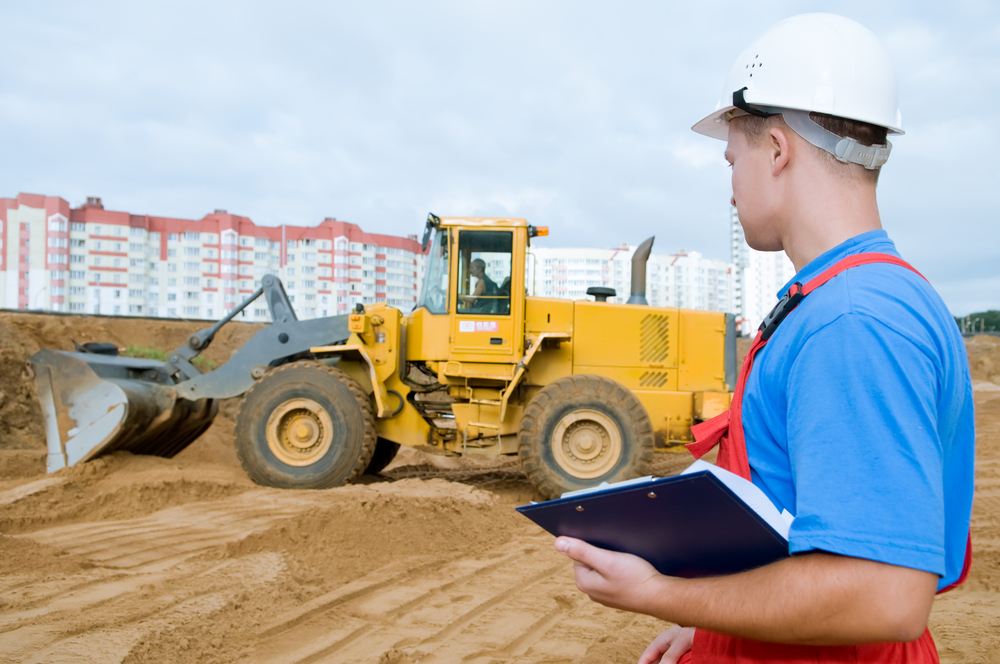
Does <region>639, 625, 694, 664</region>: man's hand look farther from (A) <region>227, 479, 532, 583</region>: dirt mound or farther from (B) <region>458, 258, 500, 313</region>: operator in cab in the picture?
(B) <region>458, 258, 500, 313</region>: operator in cab

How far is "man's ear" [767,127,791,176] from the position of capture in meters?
1.21

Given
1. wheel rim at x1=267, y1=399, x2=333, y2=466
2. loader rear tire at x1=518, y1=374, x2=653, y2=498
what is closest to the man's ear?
loader rear tire at x1=518, y1=374, x2=653, y2=498

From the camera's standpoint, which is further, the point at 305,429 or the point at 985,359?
the point at 985,359

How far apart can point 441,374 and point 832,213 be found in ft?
24.5

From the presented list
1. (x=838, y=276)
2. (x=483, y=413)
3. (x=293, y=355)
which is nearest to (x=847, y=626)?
(x=838, y=276)

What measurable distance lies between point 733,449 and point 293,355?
866cm

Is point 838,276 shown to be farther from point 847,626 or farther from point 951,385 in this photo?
point 847,626

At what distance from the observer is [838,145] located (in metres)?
1.17

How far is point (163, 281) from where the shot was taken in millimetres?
42875

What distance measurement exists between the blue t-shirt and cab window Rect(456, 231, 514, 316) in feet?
23.9

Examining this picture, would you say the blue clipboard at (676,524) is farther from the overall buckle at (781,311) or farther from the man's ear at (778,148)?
the man's ear at (778,148)

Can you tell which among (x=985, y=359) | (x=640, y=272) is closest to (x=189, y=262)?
(x=640, y=272)

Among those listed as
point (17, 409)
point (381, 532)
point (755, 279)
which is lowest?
point (381, 532)

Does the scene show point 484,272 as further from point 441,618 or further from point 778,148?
point 778,148
